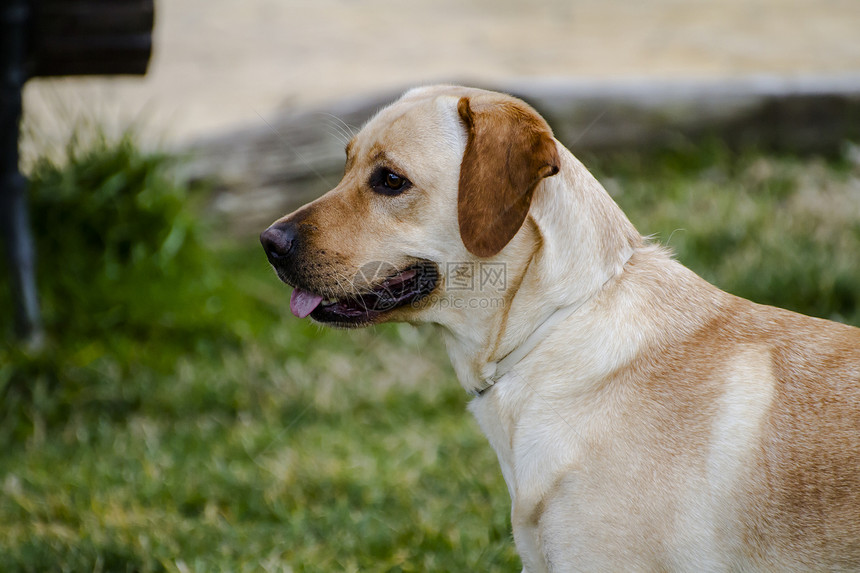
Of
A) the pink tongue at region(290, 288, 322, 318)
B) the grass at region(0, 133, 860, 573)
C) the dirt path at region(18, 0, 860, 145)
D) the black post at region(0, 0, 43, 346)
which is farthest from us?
the dirt path at region(18, 0, 860, 145)

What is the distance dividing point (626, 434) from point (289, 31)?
1049 cm

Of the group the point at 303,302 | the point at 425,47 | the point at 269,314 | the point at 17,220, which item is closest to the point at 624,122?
the point at 269,314

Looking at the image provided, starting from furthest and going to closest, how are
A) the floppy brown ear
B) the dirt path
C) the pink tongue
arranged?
the dirt path
the pink tongue
the floppy brown ear

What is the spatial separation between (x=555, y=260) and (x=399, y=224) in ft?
1.71

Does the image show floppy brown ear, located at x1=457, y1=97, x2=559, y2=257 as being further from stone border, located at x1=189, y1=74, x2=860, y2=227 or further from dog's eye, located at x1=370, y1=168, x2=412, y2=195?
stone border, located at x1=189, y1=74, x2=860, y2=227

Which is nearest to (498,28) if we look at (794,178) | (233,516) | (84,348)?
(794,178)

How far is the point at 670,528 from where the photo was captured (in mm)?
2312

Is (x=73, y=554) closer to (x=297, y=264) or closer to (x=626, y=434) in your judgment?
(x=297, y=264)

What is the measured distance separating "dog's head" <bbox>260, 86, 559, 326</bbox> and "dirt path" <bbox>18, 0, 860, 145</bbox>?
522cm

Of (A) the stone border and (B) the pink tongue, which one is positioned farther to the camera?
(A) the stone border

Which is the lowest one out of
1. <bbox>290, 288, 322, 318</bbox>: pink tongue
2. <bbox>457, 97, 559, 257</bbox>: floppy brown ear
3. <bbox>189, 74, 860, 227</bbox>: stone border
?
<bbox>189, 74, 860, 227</bbox>: stone border

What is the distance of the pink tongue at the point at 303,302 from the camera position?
9.57ft

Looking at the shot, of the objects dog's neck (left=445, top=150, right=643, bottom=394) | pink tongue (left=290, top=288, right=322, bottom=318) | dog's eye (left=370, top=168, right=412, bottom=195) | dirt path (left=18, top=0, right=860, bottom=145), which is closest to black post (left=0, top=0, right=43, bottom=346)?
dirt path (left=18, top=0, right=860, bottom=145)

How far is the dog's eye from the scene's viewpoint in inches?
110
